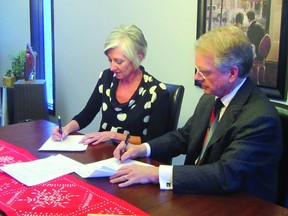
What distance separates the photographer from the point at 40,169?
60.5 inches

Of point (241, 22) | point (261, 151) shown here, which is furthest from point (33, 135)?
point (241, 22)

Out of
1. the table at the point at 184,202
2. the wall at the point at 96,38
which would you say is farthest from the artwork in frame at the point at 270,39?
the table at the point at 184,202

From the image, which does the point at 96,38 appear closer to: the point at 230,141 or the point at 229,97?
the point at 229,97

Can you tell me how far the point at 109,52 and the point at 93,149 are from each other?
651mm

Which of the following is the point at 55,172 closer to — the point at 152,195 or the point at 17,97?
the point at 152,195

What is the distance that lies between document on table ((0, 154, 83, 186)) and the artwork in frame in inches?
Answer: 45.8

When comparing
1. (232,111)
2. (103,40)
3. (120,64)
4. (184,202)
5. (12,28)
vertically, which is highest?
(12,28)

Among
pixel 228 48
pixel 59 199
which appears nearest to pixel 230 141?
pixel 228 48

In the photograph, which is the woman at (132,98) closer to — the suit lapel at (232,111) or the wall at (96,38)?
the wall at (96,38)

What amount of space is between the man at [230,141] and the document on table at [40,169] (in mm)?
220

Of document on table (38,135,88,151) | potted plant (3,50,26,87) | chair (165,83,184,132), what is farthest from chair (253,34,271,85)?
potted plant (3,50,26,87)

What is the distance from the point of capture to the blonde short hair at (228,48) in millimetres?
1481

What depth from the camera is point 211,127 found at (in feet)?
5.47

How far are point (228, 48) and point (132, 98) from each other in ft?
2.81
